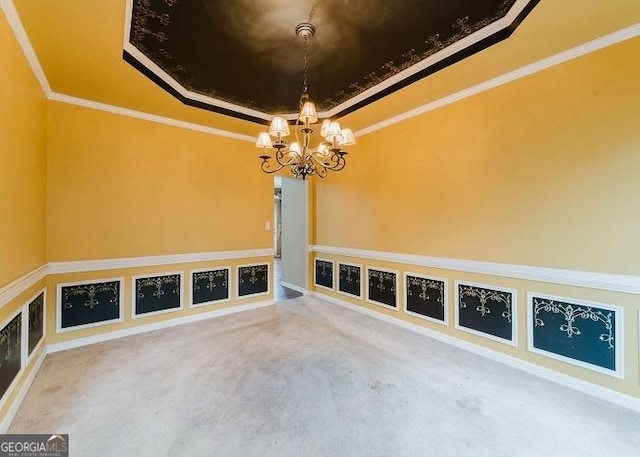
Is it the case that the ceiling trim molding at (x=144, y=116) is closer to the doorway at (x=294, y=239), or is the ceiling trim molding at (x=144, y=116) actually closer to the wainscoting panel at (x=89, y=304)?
the doorway at (x=294, y=239)

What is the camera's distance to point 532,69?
2.48 m

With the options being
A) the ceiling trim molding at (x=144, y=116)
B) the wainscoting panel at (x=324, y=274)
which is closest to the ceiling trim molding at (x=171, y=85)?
the ceiling trim molding at (x=144, y=116)

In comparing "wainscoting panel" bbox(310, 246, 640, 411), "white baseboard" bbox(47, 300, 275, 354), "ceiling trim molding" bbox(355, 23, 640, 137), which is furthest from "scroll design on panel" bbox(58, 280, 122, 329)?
"ceiling trim molding" bbox(355, 23, 640, 137)

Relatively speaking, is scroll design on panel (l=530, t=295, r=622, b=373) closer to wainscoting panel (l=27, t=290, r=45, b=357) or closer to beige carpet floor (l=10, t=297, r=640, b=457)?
beige carpet floor (l=10, t=297, r=640, b=457)

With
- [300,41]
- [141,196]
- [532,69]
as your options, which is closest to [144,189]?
[141,196]

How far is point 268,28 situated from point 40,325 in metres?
3.47

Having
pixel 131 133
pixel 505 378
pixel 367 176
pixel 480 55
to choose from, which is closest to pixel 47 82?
pixel 131 133

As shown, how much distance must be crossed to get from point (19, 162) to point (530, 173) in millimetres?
4237

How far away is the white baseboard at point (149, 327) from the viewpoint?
9.82 ft

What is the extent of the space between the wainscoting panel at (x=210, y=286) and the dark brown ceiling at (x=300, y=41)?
2274 millimetres

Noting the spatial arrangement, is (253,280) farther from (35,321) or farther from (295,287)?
(35,321)

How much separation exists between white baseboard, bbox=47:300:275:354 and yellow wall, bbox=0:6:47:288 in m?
0.98

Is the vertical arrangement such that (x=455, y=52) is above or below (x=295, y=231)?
above
